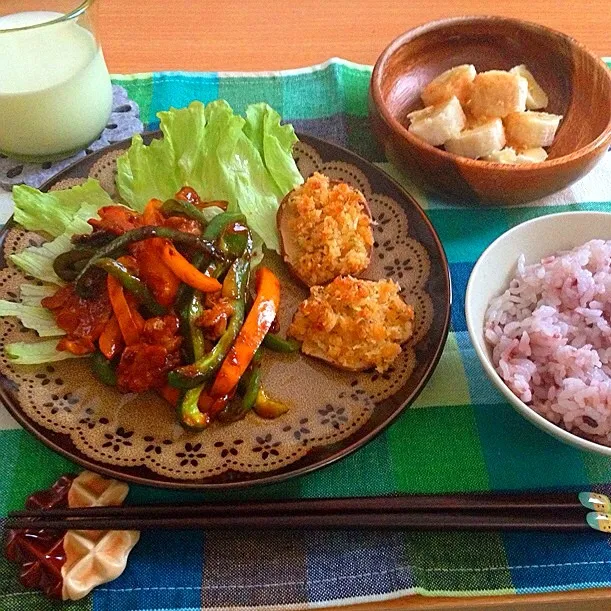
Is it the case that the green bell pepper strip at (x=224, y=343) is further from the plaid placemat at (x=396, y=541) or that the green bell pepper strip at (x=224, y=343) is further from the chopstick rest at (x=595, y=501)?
the chopstick rest at (x=595, y=501)

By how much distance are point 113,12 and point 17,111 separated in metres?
1.11

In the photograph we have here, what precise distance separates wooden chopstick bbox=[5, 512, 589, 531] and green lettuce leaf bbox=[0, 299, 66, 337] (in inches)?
19.9

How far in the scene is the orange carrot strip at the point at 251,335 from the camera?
1.61 m

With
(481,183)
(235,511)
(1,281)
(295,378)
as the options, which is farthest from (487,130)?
(1,281)

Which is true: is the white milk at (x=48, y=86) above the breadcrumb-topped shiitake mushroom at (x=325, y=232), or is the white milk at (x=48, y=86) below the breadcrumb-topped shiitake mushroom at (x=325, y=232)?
above

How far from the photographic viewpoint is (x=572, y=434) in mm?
1463

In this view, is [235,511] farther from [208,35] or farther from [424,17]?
[424,17]

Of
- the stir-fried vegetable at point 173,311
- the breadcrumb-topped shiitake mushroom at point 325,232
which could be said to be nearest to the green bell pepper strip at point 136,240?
the stir-fried vegetable at point 173,311

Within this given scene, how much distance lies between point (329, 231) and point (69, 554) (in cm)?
106

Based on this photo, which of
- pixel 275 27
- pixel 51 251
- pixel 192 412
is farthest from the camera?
pixel 275 27

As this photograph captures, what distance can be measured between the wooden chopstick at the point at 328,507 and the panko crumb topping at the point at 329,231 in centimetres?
66

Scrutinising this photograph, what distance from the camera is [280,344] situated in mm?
1719

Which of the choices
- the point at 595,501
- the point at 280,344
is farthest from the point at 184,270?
the point at 595,501

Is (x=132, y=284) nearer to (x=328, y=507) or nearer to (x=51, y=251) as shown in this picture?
(x=51, y=251)
